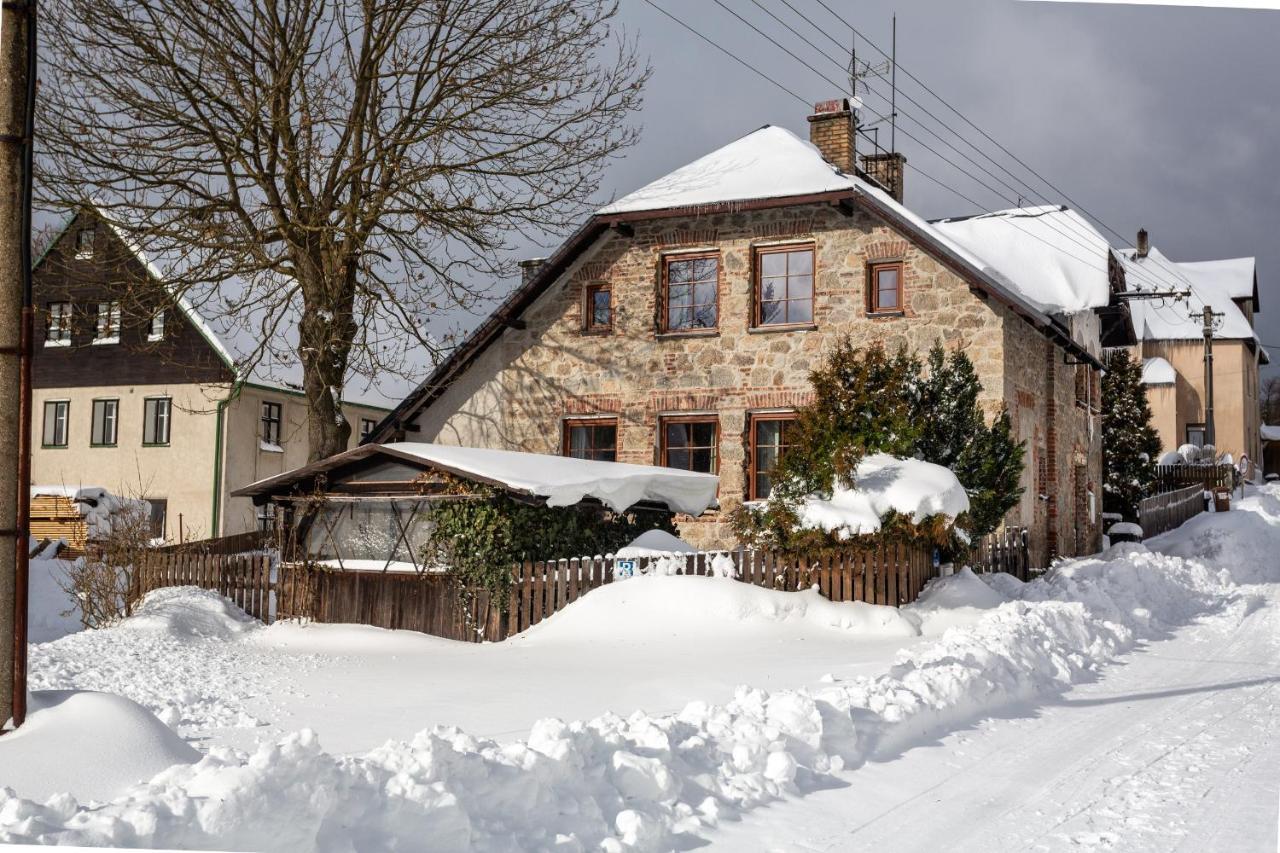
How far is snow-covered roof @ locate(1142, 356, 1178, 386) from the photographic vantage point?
45750 mm

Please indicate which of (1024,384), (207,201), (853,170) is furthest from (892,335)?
(207,201)

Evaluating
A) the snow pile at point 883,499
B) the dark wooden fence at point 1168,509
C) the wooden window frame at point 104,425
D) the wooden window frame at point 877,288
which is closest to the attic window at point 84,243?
the wooden window frame at point 104,425

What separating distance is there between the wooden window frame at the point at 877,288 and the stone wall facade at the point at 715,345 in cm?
8

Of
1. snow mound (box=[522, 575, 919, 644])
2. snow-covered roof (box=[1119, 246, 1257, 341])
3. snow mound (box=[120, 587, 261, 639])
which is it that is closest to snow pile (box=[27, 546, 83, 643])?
snow mound (box=[120, 587, 261, 639])

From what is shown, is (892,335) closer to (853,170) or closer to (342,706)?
(853,170)

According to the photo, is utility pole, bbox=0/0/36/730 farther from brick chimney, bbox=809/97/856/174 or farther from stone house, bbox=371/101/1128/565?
brick chimney, bbox=809/97/856/174

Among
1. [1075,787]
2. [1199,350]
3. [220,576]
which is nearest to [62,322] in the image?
[220,576]

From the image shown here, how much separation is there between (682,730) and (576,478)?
25.5ft

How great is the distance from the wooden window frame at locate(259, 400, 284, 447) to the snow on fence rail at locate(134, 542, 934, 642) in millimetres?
A: 13819

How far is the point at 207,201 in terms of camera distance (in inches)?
667

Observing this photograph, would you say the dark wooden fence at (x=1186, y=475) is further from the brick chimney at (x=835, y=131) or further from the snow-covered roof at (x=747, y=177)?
the snow-covered roof at (x=747, y=177)

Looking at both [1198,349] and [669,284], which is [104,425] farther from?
[1198,349]

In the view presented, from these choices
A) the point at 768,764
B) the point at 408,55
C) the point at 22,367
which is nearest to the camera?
the point at 22,367

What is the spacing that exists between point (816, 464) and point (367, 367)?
27.4ft
